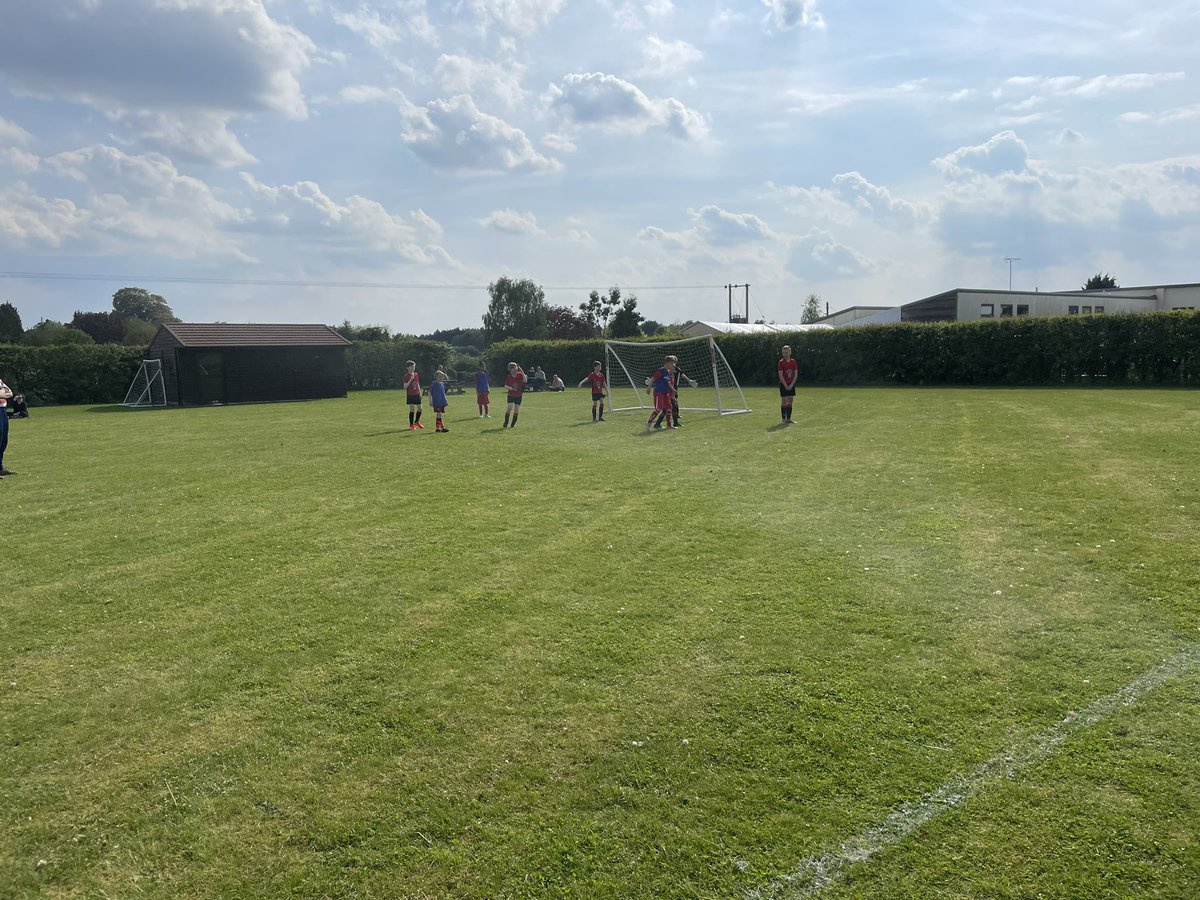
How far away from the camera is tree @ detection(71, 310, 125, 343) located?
80.2m

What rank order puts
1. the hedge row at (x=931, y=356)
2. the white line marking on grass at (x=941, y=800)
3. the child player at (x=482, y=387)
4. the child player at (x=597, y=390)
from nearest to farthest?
the white line marking on grass at (x=941, y=800), the child player at (x=597, y=390), the child player at (x=482, y=387), the hedge row at (x=931, y=356)

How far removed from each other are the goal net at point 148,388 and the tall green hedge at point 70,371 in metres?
1.44

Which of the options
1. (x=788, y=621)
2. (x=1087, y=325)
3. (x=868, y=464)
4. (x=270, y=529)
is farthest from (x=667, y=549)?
(x=1087, y=325)

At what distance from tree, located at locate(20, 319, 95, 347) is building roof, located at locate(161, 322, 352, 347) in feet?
103

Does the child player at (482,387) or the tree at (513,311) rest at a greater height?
Answer: the tree at (513,311)

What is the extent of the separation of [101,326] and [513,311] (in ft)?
138

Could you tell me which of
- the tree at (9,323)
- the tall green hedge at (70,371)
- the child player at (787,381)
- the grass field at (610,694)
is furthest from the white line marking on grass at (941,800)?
the tree at (9,323)

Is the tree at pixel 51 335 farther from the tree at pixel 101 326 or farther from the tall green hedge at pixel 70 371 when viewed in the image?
the tall green hedge at pixel 70 371

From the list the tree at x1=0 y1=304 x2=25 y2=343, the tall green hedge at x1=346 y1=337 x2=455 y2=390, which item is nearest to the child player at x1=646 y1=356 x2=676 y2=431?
the tall green hedge at x1=346 y1=337 x2=455 y2=390

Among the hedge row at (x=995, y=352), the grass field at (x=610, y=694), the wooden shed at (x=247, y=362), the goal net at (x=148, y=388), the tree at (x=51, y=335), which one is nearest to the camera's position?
the grass field at (x=610, y=694)

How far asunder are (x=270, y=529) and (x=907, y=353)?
32007 millimetres

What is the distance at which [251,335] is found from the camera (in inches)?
1533

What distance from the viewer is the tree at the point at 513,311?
86.3 meters

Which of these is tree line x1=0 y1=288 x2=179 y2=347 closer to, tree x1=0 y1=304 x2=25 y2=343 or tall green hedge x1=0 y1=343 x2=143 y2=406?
tree x1=0 y1=304 x2=25 y2=343
